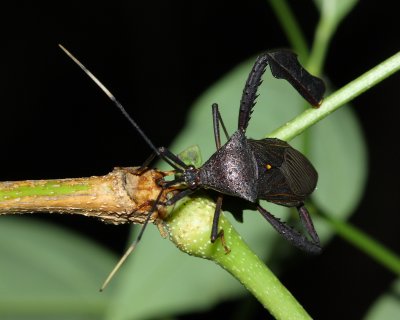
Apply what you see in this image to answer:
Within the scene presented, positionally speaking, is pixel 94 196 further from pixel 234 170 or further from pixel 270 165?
pixel 270 165

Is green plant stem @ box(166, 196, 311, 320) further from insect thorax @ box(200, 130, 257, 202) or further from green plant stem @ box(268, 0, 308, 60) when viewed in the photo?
green plant stem @ box(268, 0, 308, 60)

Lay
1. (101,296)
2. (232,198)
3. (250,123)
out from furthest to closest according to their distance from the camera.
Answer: (101,296) → (250,123) → (232,198)

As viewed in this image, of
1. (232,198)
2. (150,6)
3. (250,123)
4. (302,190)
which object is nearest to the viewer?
(232,198)

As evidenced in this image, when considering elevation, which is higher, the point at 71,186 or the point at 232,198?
the point at 71,186

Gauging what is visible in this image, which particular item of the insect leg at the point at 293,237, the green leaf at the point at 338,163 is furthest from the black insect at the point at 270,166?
the green leaf at the point at 338,163

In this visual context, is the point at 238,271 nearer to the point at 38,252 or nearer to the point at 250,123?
the point at 250,123

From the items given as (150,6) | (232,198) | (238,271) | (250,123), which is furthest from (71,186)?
(150,6)
